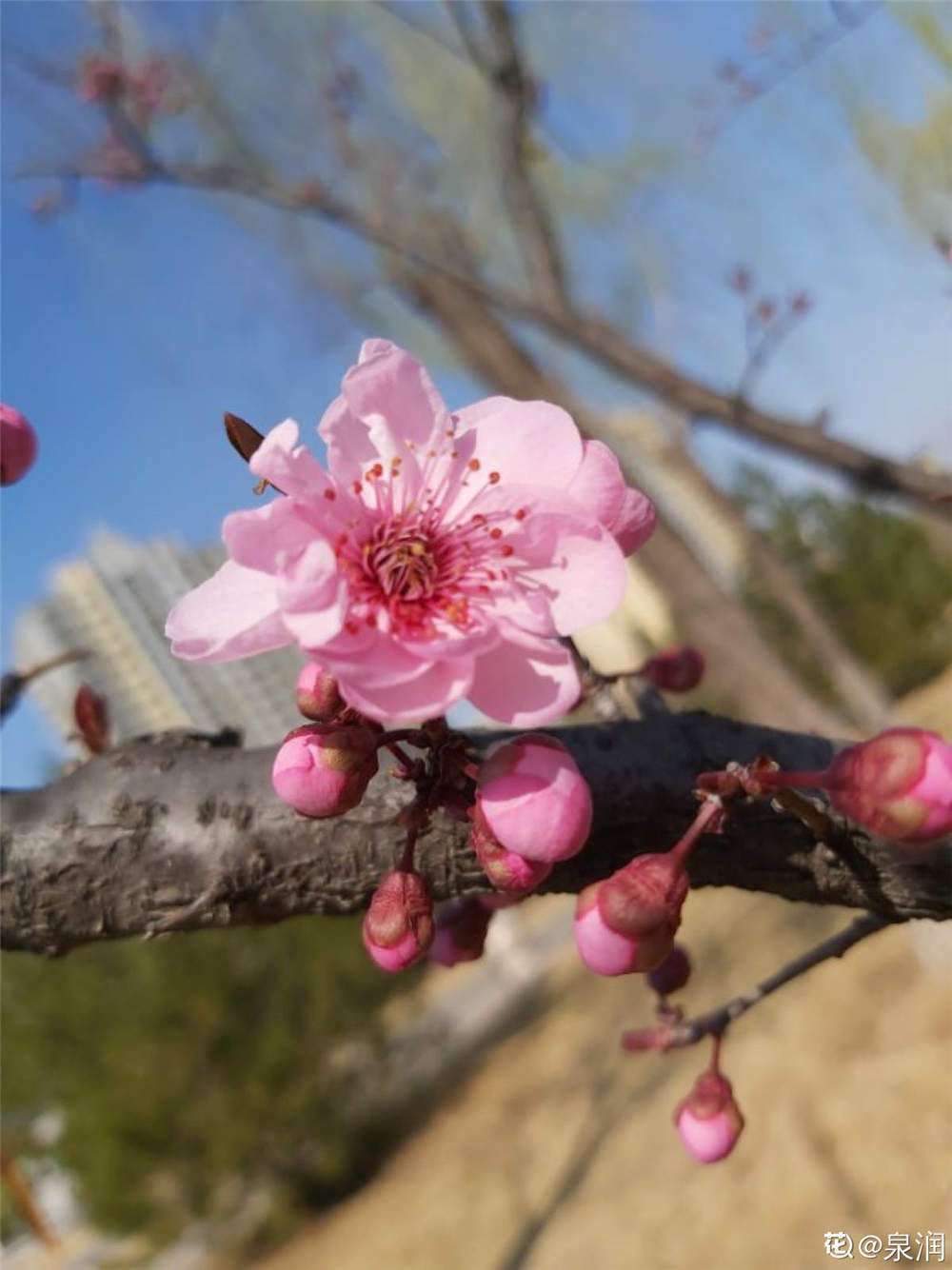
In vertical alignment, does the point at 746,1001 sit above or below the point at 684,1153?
above

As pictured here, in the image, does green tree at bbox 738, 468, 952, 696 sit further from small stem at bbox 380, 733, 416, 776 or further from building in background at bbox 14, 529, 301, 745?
small stem at bbox 380, 733, 416, 776

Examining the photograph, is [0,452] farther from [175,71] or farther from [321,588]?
[175,71]

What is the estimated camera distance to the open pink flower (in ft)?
1.38

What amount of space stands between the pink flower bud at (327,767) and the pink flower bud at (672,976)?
45 centimetres

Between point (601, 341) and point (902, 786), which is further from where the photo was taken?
point (601, 341)

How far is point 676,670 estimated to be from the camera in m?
0.87

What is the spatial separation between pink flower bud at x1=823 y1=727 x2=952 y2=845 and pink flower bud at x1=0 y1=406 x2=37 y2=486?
22.1 inches

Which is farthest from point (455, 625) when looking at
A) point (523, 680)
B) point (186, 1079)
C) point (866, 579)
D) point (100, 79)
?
point (866, 579)

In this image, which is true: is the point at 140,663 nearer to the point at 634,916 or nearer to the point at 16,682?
the point at 16,682

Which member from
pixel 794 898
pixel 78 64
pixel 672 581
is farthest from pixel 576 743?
pixel 78 64

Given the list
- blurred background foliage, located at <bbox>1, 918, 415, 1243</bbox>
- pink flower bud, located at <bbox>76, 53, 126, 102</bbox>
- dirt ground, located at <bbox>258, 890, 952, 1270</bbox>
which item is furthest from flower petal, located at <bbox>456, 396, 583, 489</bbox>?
blurred background foliage, located at <bbox>1, 918, 415, 1243</bbox>

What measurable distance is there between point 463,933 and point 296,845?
0.15 m

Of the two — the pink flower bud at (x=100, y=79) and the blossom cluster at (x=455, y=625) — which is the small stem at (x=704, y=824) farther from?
the pink flower bud at (x=100, y=79)

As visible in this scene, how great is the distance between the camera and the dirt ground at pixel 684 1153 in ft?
9.77
